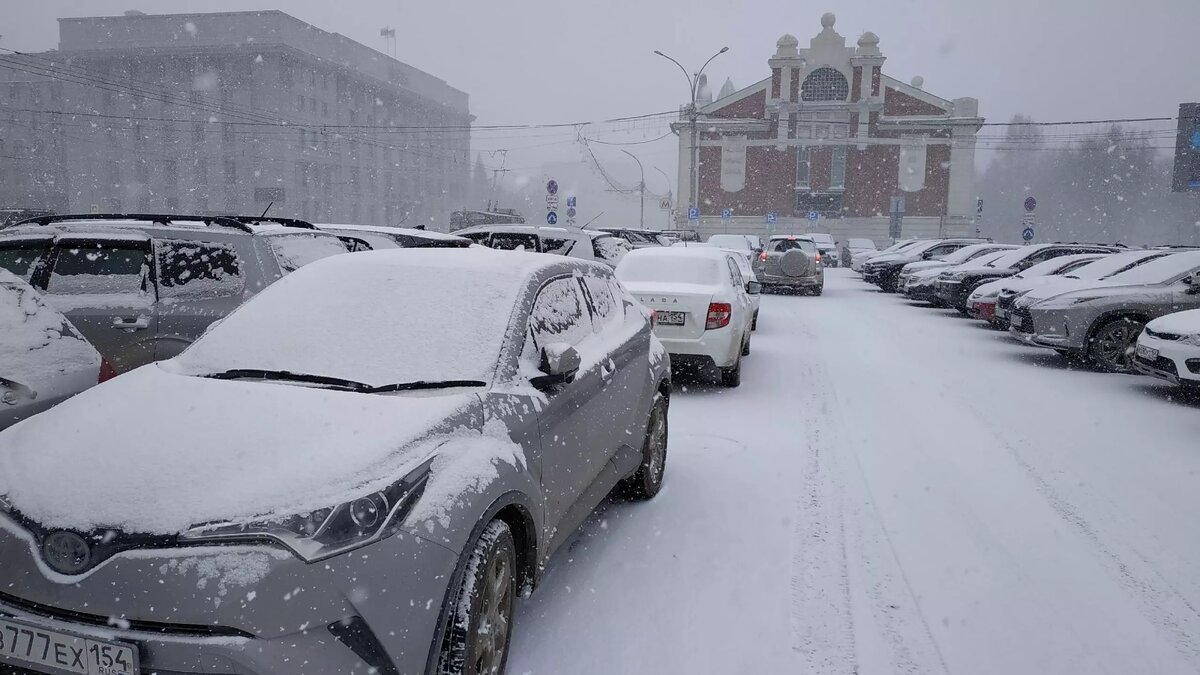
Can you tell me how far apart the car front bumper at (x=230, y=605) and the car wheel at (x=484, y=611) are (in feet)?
0.73

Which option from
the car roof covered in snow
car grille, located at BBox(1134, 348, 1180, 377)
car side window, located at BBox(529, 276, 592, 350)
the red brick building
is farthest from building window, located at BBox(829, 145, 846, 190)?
the car roof covered in snow

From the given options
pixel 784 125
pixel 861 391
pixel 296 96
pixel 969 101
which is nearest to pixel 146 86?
pixel 296 96

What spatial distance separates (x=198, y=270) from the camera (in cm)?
579

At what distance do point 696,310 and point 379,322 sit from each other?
5142 millimetres

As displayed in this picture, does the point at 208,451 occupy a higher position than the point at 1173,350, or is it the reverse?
the point at 208,451

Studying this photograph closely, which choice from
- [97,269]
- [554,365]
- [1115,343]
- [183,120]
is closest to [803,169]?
[183,120]

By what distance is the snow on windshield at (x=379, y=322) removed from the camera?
3.30 metres

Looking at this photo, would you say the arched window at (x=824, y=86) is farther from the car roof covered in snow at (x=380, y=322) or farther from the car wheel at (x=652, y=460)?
the car roof covered in snow at (x=380, y=322)

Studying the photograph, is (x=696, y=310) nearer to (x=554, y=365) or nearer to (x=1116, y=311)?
(x=554, y=365)

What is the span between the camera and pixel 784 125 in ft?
190

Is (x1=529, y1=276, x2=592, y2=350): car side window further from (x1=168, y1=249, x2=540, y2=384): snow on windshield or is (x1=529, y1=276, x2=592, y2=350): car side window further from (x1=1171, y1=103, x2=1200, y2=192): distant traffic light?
(x1=1171, y1=103, x2=1200, y2=192): distant traffic light

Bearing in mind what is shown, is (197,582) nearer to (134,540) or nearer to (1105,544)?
(134,540)

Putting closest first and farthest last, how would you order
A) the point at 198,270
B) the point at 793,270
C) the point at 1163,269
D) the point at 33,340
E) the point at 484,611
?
the point at 484,611
the point at 33,340
the point at 198,270
the point at 1163,269
the point at 793,270

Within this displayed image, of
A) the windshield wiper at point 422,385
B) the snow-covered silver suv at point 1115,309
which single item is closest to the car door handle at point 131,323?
the windshield wiper at point 422,385
